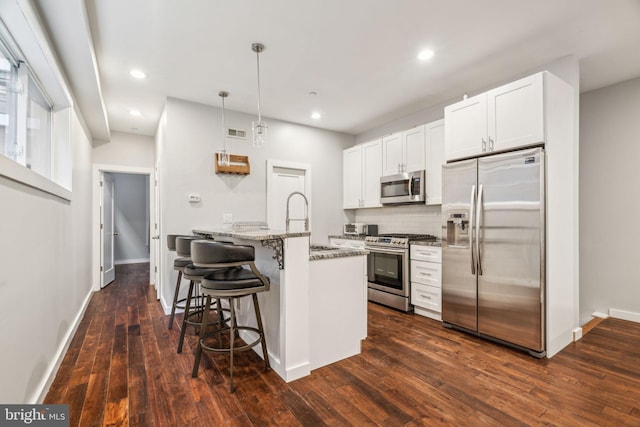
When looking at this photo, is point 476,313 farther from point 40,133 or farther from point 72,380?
point 40,133

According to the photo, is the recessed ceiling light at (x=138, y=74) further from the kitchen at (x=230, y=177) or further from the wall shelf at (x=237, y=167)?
the wall shelf at (x=237, y=167)

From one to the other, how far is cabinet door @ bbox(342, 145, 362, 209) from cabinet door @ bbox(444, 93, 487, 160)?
77.3 inches

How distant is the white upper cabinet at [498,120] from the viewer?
264 centimetres

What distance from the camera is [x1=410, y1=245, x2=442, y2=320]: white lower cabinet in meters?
3.57

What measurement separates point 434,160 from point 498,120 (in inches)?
44.2

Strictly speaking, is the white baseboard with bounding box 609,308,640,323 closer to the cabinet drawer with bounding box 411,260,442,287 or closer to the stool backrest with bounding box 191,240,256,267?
the cabinet drawer with bounding box 411,260,442,287

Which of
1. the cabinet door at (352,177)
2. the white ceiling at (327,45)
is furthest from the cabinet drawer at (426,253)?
the white ceiling at (327,45)

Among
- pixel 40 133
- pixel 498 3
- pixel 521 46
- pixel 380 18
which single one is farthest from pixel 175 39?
pixel 521 46

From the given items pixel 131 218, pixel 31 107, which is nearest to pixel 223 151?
pixel 31 107

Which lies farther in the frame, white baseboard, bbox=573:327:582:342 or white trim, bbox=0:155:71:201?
white baseboard, bbox=573:327:582:342

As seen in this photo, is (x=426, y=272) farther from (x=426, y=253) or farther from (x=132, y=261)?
(x=132, y=261)

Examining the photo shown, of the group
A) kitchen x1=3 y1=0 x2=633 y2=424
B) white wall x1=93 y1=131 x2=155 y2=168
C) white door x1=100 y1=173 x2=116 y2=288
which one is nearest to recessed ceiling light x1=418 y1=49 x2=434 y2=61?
kitchen x1=3 y1=0 x2=633 y2=424

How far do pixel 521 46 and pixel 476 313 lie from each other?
2.48 metres

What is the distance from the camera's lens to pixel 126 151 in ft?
17.7
